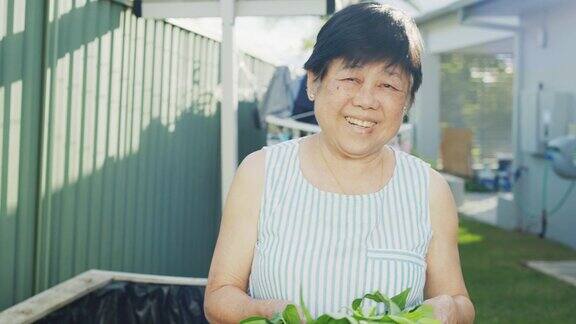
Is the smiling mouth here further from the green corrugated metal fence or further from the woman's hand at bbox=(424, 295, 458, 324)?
the green corrugated metal fence

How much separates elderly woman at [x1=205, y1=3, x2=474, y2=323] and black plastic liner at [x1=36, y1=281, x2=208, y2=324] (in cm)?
166

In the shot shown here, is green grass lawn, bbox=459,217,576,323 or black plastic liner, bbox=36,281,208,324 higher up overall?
black plastic liner, bbox=36,281,208,324

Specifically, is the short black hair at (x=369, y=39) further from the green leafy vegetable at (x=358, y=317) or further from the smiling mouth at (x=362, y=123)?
the green leafy vegetable at (x=358, y=317)

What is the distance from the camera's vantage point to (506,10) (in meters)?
11.4

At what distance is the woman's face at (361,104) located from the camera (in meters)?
2.04

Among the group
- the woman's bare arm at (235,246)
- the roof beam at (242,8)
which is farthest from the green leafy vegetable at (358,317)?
the roof beam at (242,8)

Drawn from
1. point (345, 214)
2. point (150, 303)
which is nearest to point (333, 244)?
point (345, 214)

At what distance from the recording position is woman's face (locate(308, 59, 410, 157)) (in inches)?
80.5

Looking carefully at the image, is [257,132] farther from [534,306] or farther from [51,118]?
[51,118]

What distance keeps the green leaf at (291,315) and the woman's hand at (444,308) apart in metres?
0.40

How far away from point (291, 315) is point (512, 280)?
6.68 m

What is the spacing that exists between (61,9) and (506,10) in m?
8.77

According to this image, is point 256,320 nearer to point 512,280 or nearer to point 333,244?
point 333,244

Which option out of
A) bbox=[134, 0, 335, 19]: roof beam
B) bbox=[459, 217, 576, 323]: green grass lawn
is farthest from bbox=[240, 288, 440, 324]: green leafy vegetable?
bbox=[459, 217, 576, 323]: green grass lawn
